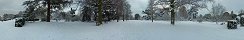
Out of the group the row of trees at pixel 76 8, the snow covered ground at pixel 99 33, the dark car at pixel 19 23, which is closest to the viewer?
the snow covered ground at pixel 99 33

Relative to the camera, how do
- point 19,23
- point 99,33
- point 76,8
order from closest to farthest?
point 99,33
point 19,23
point 76,8

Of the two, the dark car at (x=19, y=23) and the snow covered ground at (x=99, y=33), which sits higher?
the dark car at (x=19, y=23)

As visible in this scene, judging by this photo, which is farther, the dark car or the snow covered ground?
the dark car

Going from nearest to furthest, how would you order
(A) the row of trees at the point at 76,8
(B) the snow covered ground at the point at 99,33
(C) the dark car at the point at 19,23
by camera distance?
(B) the snow covered ground at the point at 99,33
(C) the dark car at the point at 19,23
(A) the row of trees at the point at 76,8

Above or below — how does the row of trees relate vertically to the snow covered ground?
above

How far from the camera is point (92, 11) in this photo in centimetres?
3512

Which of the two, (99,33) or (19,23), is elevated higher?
(19,23)

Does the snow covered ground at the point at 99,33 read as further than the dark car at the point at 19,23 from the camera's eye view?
No

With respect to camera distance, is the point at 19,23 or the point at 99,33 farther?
the point at 19,23

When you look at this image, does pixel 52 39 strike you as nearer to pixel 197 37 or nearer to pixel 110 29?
pixel 110 29

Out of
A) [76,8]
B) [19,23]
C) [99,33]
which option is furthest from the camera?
[76,8]

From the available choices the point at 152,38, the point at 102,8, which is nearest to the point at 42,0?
the point at 102,8

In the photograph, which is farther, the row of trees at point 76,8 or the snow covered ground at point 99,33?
the row of trees at point 76,8

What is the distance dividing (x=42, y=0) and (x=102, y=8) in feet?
18.3
